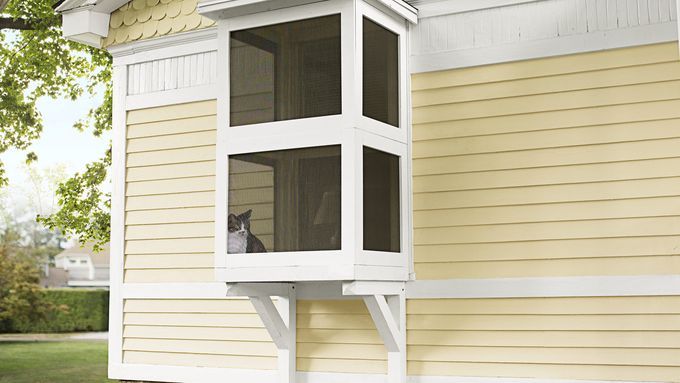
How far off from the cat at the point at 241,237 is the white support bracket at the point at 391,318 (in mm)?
649

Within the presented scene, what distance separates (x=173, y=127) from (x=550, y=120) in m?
2.62

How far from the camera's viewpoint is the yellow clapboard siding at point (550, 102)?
14.0 ft

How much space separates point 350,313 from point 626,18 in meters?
2.25

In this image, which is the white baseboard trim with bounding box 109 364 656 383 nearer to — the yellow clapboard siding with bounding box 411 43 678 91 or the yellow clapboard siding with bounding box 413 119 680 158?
the yellow clapboard siding with bounding box 413 119 680 158

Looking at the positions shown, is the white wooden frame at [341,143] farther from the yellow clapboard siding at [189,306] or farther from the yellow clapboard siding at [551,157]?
the yellow clapboard siding at [189,306]

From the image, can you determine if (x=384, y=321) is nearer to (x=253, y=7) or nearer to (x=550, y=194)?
(x=550, y=194)

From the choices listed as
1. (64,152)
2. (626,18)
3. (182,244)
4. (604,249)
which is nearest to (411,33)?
(626,18)

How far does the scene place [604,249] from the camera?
4.31 meters

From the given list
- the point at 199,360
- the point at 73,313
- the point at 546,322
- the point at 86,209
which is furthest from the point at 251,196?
the point at 73,313

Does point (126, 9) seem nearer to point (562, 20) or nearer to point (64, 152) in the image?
point (562, 20)

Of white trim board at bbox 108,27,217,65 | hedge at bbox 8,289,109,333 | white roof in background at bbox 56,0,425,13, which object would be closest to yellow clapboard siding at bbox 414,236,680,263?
white trim board at bbox 108,27,217,65

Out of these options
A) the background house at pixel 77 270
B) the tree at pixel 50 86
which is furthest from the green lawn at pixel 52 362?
the tree at pixel 50 86

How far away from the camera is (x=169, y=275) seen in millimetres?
5715

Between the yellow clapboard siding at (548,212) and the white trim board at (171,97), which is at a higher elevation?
the white trim board at (171,97)
